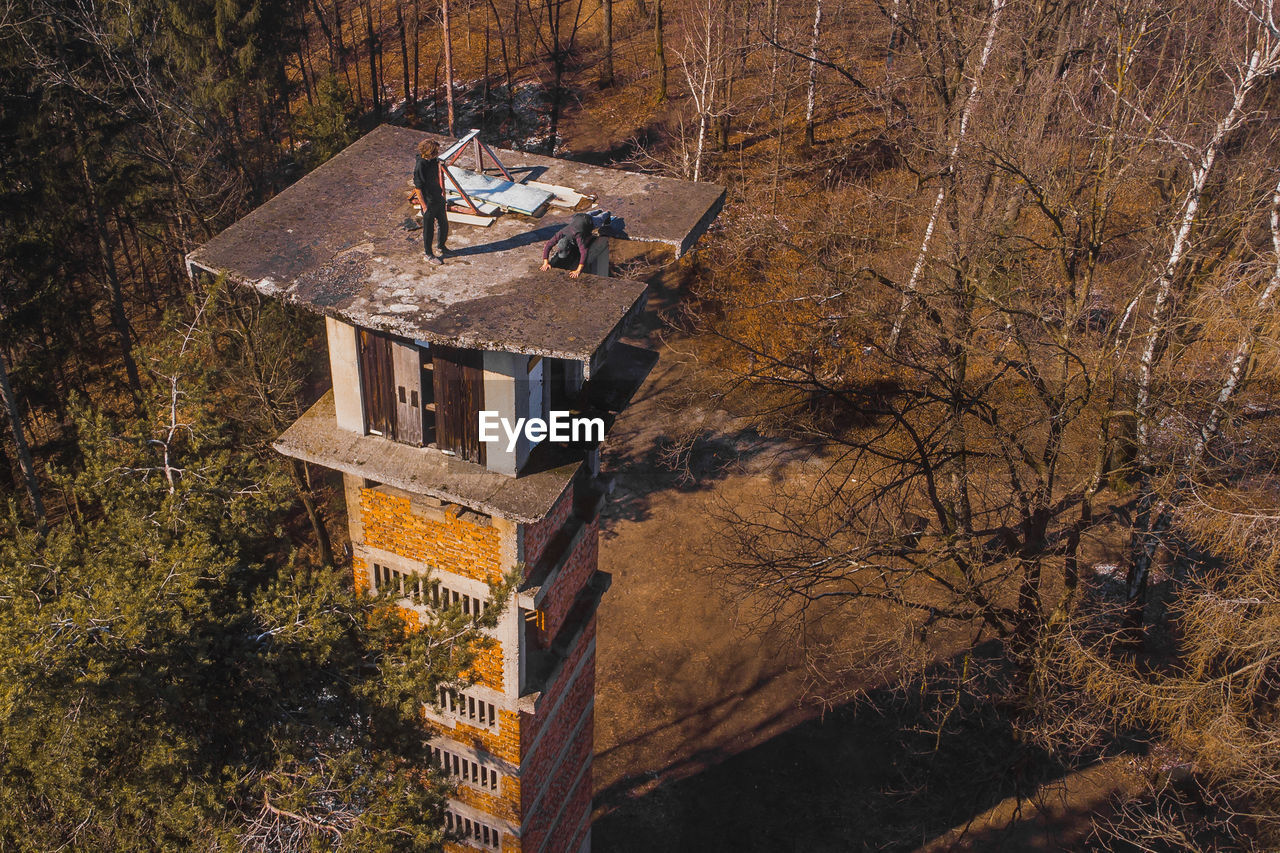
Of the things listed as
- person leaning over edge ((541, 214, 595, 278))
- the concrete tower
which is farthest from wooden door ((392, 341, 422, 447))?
person leaning over edge ((541, 214, 595, 278))

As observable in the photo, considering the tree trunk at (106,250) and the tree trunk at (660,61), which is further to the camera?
the tree trunk at (660,61)

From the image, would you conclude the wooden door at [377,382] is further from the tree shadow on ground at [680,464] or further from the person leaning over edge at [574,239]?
the tree shadow on ground at [680,464]

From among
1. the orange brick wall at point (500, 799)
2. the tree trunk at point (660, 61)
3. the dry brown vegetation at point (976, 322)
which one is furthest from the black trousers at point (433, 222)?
the tree trunk at point (660, 61)

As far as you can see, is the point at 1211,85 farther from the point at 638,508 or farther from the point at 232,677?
the point at 232,677

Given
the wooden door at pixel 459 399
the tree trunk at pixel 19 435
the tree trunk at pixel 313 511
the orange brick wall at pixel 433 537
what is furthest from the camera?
the tree trunk at pixel 313 511

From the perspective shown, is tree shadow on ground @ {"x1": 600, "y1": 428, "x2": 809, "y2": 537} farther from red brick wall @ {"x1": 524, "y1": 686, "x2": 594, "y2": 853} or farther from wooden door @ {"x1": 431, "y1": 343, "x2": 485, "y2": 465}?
wooden door @ {"x1": 431, "y1": 343, "x2": 485, "y2": 465}
